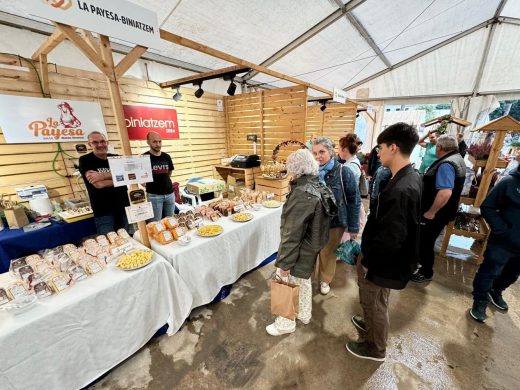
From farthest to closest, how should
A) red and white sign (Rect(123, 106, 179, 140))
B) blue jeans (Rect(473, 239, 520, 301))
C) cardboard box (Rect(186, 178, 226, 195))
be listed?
1. cardboard box (Rect(186, 178, 226, 195))
2. red and white sign (Rect(123, 106, 179, 140))
3. blue jeans (Rect(473, 239, 520, 301))

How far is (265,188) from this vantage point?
346cm

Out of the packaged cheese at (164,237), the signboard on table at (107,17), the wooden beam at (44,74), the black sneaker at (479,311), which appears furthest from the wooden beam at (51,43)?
the black sneaker at (479,311)

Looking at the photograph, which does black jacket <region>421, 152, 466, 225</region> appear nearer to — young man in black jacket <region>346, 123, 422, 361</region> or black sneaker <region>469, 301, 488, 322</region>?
black sneaker <region>469, 301, 488, 322</region>

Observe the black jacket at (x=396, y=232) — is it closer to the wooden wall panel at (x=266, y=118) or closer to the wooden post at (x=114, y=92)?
the wooden post at (x=114, y=92)

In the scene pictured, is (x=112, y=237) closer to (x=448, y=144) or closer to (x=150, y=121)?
(x=150, y=121)

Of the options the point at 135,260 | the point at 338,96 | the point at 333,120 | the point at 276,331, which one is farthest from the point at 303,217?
the point at 333,120

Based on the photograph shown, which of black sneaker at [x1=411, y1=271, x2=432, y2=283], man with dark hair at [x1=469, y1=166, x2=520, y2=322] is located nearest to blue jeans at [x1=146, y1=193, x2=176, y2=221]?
black sneaker at [x1=411, y1=271, x2=432, y2=283]

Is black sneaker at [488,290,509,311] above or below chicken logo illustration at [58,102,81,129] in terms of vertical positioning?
below

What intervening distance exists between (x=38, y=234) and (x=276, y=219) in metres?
2.84

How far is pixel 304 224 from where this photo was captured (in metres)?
1.62

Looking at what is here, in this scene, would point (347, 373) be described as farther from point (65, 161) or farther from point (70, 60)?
point (70, 60)

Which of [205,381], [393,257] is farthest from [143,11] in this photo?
[205,381]

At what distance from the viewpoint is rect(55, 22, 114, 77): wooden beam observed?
129 cm

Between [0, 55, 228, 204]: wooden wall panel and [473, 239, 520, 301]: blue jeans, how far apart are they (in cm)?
522
